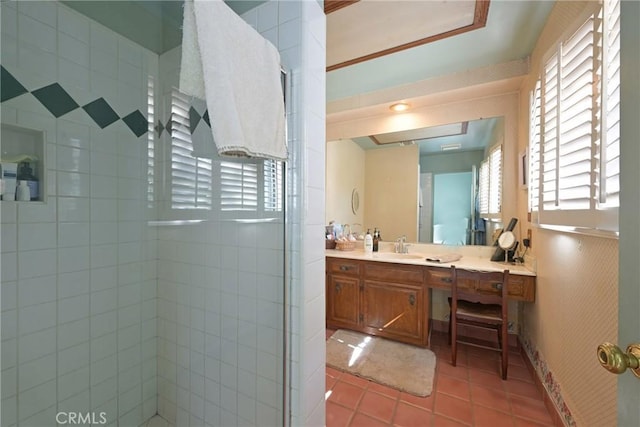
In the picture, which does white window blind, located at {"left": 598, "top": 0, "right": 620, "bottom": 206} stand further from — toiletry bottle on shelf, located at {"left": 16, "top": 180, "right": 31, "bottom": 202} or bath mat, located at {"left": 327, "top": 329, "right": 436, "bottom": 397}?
toiletry bottle on shelf, located at {"left": 16, "top": 180, "right": 31, "bottom": 202}

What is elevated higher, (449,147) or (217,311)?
(449,147)

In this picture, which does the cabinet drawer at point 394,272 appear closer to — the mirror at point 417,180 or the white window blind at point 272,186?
the mirror at point 417,180

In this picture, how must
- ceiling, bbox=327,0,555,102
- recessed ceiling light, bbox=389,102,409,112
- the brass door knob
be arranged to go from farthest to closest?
recessed ceiling light, bbox=389,102,409,112
ceiling, bbox=327,0,555,102
the brass door knob

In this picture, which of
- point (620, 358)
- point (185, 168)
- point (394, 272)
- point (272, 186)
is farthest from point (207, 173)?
point (394, 272)

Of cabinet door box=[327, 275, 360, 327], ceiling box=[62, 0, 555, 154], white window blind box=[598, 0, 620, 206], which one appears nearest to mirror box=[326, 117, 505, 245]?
ceiling box=[62, 0, 555, 154]

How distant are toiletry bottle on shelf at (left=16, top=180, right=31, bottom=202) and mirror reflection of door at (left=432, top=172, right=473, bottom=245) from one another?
2.88m

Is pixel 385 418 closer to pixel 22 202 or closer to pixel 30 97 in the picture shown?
pixel 22 202

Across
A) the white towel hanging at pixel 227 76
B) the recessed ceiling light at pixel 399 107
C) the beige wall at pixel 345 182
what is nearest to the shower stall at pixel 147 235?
the white towel hanging at pixel 227 76

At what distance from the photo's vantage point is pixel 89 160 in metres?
Answer: 1.32

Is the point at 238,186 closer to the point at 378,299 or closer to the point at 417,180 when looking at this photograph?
the point at 378,299

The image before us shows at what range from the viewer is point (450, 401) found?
5.43 feet

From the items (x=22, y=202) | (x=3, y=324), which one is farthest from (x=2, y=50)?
(x=3, y=324)

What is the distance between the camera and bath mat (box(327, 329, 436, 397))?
5.99 ft

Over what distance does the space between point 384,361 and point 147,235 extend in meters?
1.95
